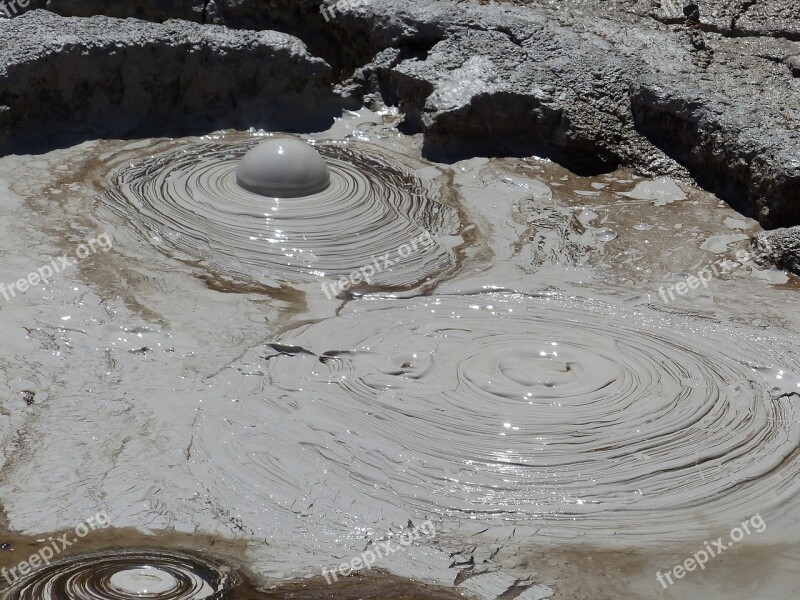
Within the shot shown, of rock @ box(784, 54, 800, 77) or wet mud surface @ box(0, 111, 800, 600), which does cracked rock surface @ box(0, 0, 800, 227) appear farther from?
wet mud surface @ box(0, 111, 800, 600)

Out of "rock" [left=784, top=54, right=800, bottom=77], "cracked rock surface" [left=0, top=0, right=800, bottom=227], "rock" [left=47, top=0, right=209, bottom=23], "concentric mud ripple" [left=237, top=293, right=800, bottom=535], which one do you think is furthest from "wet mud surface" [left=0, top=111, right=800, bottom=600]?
"rock" [left=47, top=0, right=209, bottom=23]

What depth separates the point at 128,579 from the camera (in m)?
3.27
